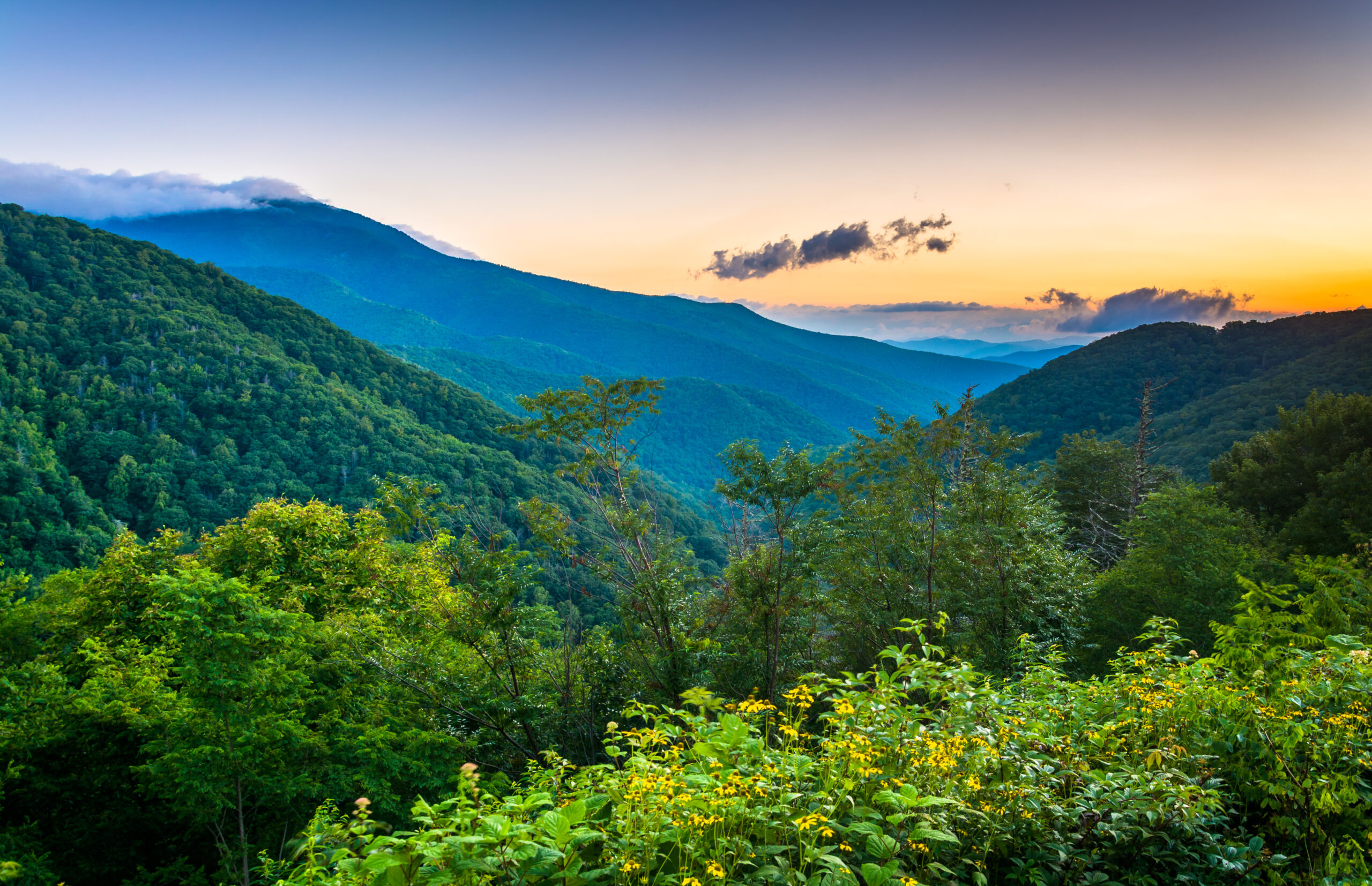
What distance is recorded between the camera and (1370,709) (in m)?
3.09

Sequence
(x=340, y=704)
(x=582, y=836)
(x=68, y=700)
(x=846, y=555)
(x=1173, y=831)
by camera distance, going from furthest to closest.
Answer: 1. (x=846, y=555)
2. (x=340, y=704)
3. (x=68, y=700)
4. (x=1173, y=831)
5. (x=582, y=836)

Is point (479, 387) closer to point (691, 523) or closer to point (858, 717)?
point (691, 523)

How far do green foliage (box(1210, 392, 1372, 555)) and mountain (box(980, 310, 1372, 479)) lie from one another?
30.7 meters

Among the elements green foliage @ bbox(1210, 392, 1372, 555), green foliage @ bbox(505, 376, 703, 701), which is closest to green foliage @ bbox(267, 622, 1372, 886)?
green foliage @ bbox(505, 376, 703, 701)

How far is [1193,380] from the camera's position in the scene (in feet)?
331

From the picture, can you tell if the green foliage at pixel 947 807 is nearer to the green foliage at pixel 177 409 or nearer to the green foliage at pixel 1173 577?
the green foliage at pixel 1173 577

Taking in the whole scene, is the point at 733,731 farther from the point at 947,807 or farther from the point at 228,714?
the point at 228,714

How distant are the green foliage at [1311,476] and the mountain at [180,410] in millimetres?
47833

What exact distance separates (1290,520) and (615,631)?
2597cm

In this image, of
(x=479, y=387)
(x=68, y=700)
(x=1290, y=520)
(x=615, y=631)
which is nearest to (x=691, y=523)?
(x=1290, y=520)

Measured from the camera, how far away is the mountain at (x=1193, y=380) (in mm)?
63125

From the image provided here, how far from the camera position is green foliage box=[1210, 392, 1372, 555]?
20078mm

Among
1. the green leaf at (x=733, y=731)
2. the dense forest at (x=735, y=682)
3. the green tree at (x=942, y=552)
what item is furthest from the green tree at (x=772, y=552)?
the green leaf at (x=733, y=731)

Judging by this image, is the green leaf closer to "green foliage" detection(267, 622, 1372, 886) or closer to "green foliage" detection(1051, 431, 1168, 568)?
"green foliage" detection(267, 622, 1372, 886)
